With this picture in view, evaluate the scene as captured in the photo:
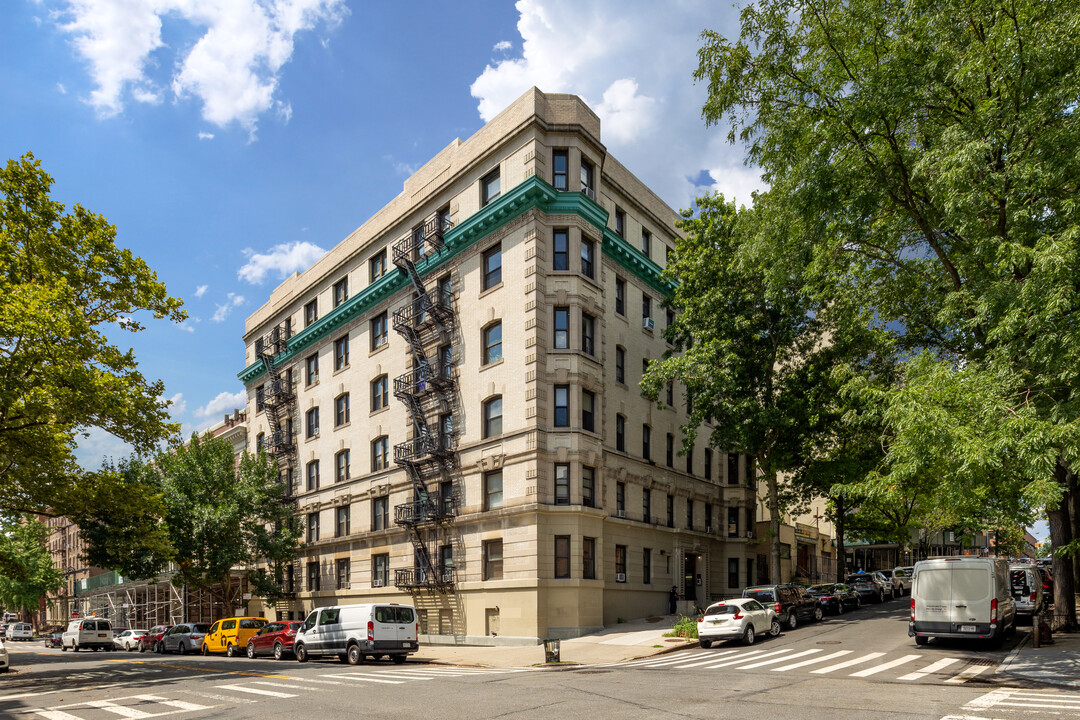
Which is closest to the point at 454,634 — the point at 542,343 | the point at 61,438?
the point at 542,343

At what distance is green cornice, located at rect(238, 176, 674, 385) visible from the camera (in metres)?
31.2

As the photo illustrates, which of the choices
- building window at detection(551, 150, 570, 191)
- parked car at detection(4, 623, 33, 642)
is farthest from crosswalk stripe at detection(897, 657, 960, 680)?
parked car at detection(4, 623, 33, 642)

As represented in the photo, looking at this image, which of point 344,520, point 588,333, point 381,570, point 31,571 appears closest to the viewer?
point 588,333

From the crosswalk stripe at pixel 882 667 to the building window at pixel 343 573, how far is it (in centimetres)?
2946

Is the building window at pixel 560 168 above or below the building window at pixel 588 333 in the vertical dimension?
above

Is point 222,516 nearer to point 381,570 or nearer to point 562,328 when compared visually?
point 381,570

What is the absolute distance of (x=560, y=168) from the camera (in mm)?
32438

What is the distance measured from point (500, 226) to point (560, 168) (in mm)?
3583

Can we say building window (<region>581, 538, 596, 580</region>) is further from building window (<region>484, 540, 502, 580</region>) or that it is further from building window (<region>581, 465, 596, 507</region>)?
building window (<region>484, 540, 502, 580</region>)

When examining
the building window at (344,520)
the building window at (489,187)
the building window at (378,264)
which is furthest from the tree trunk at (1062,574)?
the building window at (344,520)

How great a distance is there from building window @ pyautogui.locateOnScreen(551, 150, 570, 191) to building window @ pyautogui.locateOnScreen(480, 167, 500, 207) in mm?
2668

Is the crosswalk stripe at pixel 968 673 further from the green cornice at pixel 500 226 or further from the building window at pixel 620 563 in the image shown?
the green cornice at pixel 500 226

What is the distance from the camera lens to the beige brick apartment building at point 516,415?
30141 millimetres

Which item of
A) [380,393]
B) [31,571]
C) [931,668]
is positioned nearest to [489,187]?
[380,393]
